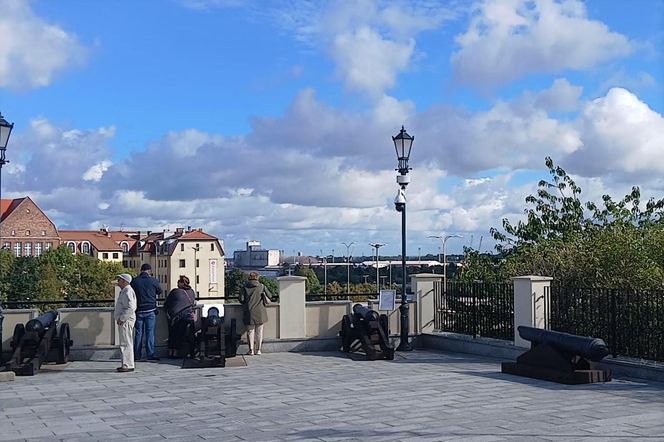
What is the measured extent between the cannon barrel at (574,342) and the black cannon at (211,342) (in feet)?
18.3

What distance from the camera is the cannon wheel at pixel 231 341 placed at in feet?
51.2

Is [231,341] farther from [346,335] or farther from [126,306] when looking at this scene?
[346,335]

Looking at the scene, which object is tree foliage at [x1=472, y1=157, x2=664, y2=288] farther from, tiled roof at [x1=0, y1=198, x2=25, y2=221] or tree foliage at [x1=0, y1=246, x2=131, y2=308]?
tiled roof at [x1=0, y1=198, x2=25, y2=221]

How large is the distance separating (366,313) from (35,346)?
6325mm

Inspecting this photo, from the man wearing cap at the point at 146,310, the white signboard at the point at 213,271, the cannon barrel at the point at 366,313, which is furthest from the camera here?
the white signboard at the point at 213,271

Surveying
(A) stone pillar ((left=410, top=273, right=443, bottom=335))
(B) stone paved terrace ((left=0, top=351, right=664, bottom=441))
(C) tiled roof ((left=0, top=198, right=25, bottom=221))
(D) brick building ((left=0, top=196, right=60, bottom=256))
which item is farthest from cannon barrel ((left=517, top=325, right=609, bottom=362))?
(C) tiled roof ((left=0, top=198, right=25, bottom=221))

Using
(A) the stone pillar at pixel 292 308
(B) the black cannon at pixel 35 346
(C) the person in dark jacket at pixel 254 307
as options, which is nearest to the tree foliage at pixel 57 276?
(A) the stone pillar at pixel 292 308

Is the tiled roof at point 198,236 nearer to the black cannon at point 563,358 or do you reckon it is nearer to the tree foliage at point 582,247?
the tree foliage at point 582,247

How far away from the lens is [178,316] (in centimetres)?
1595

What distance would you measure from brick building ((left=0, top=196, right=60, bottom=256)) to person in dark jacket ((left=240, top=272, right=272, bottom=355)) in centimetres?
12398

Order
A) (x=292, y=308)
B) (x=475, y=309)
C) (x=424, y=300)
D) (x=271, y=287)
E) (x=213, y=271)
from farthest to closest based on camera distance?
(x=213, y=271) → (x=271, y=287) → (x=424, y=300) → (x=475, y=309) → (x=292, y=308)

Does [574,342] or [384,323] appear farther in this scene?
[384,323]

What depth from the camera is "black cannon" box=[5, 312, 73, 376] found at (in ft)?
45.7

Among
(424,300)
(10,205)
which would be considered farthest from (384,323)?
(10,205)
